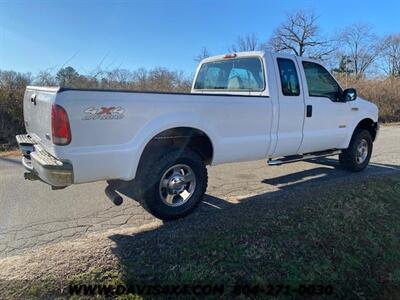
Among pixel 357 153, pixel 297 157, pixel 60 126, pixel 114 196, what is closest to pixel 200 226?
pixel 114 196

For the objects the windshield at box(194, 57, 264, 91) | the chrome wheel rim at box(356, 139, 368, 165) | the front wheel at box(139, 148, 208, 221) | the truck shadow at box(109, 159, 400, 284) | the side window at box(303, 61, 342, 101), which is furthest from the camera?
the chrome wheel rim at box(356, 139, 368, 165)

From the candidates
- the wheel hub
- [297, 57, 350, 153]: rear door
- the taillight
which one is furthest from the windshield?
the taillight

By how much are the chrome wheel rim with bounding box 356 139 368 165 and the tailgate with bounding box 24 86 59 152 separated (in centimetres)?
554

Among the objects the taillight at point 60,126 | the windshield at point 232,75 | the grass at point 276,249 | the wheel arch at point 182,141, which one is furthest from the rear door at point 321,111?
the taillight at point 60,126

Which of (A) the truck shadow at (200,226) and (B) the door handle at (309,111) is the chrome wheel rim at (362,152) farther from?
(B) the door handle at (309,111)

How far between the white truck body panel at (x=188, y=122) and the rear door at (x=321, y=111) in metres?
0.02

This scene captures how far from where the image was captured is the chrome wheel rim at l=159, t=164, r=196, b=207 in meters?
4.25

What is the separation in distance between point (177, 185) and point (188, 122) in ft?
2.62

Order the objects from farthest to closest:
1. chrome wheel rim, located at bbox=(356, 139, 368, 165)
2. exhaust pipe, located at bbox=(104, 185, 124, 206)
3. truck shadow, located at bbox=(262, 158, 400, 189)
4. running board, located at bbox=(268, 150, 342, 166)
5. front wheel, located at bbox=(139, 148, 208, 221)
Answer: chrome wheel rim, located at bbox=(356, 139, 368, 165) < truck shadow, located at bbox=(262, 158, 400, 189) < running board, located at bbox=(268, 150, 342, 166) < front wheel, located at bbox=(139, 148, 208, 221) < exhaust pipe, located at bbox=(104, 185, 124, 206)

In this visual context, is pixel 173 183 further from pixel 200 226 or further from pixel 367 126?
pixel 367 126

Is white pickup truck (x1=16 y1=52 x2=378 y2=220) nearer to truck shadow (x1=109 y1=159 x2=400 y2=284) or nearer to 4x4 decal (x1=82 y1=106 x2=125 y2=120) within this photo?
4x4 decal (x1=82 y1=106 x2=125 y2=120)

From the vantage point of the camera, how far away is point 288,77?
17.8 feet

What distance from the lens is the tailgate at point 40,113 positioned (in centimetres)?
355

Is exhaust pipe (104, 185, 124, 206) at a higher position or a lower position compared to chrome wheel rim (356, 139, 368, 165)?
lower
